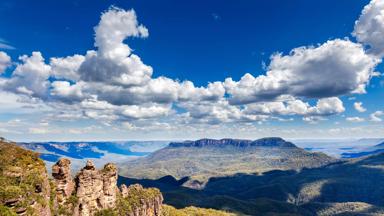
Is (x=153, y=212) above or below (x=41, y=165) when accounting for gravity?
below

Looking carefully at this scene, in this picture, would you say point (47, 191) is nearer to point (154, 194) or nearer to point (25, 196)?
point (25, 196)

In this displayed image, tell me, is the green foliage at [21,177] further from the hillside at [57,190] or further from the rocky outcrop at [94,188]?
the rocky outcrop at [94,188]

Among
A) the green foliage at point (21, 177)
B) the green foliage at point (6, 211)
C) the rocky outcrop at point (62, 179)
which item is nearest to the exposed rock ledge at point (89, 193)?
the rocky outcrop at point (62, 179)

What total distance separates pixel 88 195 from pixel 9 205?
49.7m

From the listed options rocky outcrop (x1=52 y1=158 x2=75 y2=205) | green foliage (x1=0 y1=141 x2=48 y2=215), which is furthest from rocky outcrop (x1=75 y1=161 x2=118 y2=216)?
green foliage (x1=0 y1=141 x2=48 y2=215)

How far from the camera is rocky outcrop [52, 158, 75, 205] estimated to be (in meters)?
111

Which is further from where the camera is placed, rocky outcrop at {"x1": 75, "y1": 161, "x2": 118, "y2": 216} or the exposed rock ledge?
rocky outcrop at {"x1": 75, "y1": 161, "x2": 118, "y2": 216}

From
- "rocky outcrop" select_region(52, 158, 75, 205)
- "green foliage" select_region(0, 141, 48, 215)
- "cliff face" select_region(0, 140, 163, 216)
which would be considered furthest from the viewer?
"rocky outcrop" select_region(52, 158, 75, 205)

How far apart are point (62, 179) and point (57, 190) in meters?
4.24

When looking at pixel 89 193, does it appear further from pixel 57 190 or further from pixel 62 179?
pixel 57 190

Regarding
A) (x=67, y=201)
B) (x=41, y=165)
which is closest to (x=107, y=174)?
(x=67, y=201)

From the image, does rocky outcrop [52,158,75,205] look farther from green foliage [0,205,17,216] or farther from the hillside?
green foliage [0,205,17,216]

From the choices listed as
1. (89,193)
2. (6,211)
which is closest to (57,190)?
(89,193)

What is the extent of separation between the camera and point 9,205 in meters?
75.0
